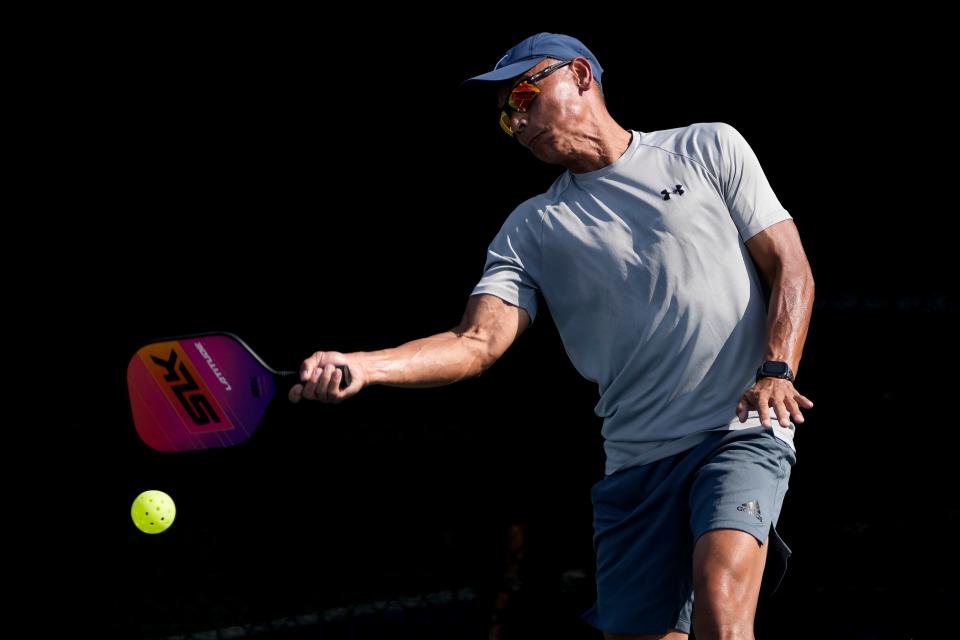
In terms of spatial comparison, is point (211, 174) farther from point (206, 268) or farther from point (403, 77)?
point (403, 77)

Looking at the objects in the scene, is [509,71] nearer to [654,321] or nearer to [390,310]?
[654,321]

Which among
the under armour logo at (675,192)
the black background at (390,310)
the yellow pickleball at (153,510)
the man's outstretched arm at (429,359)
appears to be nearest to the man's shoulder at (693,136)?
the under armour logo at (675,192)

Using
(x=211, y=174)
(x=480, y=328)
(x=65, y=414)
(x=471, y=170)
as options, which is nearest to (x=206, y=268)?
(x=211, y=174)

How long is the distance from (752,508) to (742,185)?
0.81 meters

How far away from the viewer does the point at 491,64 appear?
19.0 ft

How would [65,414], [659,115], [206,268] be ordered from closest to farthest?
1. [65,414]
2. [206,268]
3. [659,115]

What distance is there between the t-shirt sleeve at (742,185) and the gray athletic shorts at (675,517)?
20.2 inches

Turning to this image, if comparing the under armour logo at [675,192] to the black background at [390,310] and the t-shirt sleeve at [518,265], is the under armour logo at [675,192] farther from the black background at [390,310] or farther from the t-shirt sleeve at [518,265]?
the black background at [390,310]

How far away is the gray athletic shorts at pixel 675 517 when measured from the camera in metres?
3.15

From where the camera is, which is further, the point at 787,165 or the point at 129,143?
the point at 787,165

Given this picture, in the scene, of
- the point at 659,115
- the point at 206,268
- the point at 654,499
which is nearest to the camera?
the point at 654,499

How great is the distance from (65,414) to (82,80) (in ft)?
4.22

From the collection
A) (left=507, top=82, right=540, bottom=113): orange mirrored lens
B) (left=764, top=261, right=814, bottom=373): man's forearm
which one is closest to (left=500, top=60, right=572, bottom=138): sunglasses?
(left=507, top=82, right=540, bottom=113): orange mirrored lens

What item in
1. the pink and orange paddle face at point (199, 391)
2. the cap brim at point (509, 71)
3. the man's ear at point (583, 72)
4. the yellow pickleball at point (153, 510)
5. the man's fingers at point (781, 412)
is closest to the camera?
the man's fingers at point (781, 412)
